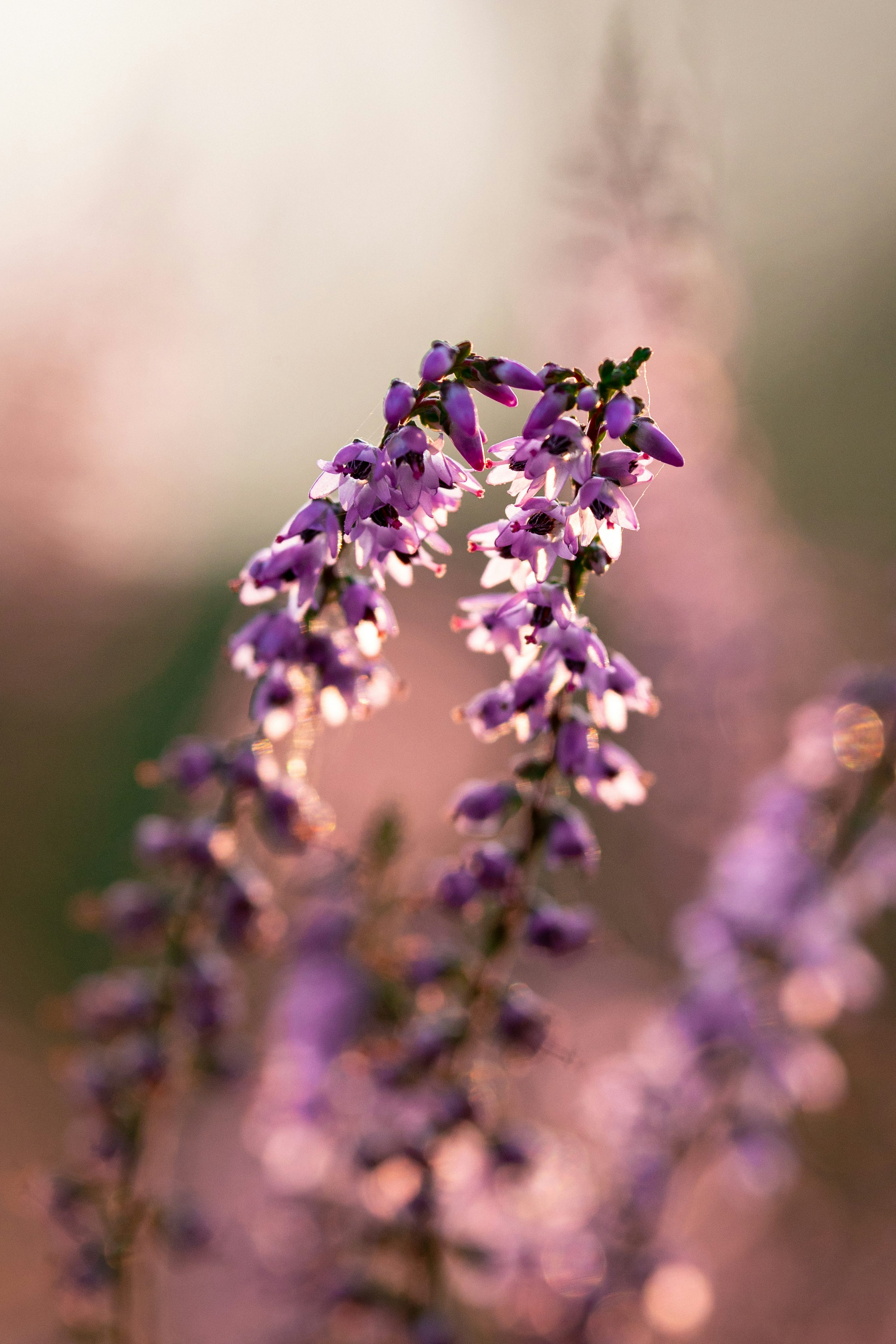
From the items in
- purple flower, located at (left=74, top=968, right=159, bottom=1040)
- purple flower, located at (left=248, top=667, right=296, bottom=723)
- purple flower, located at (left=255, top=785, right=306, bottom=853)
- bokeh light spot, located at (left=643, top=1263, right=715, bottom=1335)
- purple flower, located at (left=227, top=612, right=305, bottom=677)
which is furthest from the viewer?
bokeh light spot, located at (left=643, top=1263, right=715, bottom=1335)

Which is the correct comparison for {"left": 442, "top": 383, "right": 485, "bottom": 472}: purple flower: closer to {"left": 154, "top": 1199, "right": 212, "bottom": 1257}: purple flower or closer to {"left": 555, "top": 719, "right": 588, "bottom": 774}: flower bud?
{"left": 555, "top": 719, "right": 588, "bottom": 774}: flower bud

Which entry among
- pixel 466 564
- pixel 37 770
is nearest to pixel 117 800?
pixel 37 770

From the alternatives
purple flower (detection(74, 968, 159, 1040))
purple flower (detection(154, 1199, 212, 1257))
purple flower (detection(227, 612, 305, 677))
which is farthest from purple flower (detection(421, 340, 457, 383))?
purple flower (detection(154, 1199, 212, 1257))

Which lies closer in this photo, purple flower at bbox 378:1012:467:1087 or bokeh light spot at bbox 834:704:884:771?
purple flower at bbox 378:1012:467:1087

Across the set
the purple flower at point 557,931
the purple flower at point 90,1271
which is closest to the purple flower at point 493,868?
the purple flower at point 557,931

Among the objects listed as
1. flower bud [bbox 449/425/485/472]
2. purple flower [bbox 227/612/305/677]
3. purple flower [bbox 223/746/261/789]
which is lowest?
purple flower [bbox 223/746/261/789]

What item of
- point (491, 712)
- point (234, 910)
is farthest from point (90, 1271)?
point (491, 712)

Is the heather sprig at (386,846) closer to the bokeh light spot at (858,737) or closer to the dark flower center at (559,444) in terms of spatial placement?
the dark flower center at (559,444)
